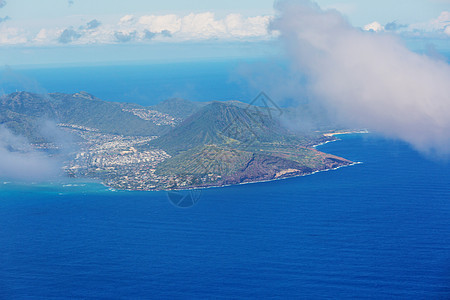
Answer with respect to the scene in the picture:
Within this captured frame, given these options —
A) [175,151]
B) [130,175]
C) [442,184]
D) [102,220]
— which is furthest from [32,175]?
[442,184]

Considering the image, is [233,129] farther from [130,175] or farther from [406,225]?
[406,225]

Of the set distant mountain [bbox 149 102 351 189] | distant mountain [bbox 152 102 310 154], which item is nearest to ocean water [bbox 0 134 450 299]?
distant mountain [bbox 149 102 351 189]

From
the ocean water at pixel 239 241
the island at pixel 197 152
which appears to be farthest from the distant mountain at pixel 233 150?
the ocean water at pixel 239 241

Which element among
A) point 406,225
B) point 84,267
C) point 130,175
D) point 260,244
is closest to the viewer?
point 84,267

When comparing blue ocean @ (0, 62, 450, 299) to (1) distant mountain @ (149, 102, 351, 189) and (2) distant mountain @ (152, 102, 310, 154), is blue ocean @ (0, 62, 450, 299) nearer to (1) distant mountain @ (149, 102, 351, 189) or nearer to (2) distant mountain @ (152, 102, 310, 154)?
(1) distant mountain @ (149, 102, 351, 189)

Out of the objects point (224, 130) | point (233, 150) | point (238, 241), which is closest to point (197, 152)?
point (233, 150)

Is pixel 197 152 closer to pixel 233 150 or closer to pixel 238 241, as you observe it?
pixel 233 150

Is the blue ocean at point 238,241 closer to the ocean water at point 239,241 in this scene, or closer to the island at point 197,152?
the ocean water at point 239,241
